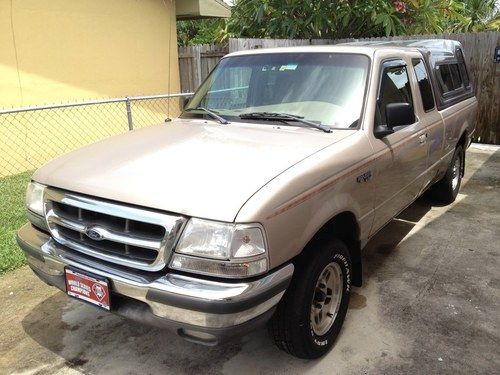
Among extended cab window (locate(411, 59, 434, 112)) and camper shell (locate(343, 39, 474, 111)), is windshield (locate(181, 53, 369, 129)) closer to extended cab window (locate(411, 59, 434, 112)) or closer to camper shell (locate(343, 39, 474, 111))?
camper shell (locate(343, 39, 474, 111))

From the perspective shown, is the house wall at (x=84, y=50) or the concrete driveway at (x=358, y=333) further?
the house wall at (x=84, y=50)

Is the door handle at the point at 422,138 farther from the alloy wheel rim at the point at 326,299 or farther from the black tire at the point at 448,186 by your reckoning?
the alloy wheel rim at the point at 326,299

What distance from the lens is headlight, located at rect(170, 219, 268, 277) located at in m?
2.17

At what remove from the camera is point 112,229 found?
8.04ft

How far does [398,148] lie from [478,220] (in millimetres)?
2245

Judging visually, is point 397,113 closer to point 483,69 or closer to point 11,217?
point 11,217

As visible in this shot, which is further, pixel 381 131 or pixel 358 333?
pixel 381 131

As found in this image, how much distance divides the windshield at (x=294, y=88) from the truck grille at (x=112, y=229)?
1426 millimetres

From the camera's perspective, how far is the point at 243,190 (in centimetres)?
229

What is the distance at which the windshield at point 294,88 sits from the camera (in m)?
3.29

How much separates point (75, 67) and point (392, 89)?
244 inches

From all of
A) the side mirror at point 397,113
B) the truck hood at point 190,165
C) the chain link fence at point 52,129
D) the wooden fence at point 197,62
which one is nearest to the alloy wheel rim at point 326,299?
the truck hood at point 190,165

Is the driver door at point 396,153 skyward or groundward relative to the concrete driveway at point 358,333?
skyward

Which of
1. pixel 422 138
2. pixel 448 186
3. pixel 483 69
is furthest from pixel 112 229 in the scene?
pixel 483 69
